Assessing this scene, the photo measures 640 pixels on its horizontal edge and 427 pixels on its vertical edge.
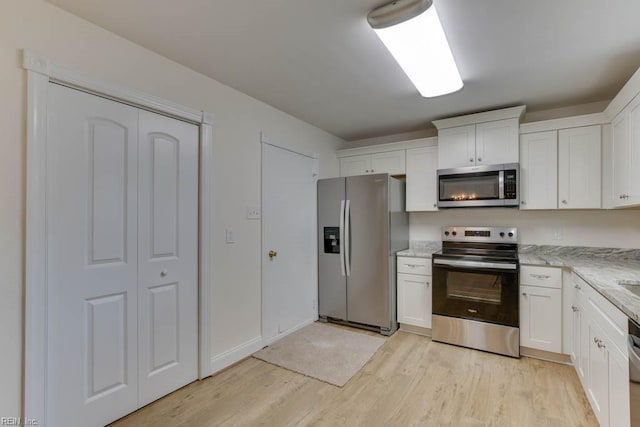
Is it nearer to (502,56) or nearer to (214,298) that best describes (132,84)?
(214,298)

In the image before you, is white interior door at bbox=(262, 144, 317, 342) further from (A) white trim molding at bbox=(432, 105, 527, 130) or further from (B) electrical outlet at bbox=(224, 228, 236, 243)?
(A) white trim molding at bbox=(432, 105, 527, 130)

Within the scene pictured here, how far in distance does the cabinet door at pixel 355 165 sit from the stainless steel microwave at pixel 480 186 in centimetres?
97

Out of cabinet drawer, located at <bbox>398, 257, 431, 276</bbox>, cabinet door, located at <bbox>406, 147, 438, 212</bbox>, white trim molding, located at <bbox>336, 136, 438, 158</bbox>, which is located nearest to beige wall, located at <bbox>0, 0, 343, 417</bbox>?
white trim molding, located at <bbox>336, 136, 438, 158</bbox>

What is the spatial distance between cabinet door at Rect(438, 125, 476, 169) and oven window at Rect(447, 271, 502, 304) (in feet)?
Answer: 3.86

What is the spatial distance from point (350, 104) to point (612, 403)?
9.20 ft

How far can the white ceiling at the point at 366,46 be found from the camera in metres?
1.62

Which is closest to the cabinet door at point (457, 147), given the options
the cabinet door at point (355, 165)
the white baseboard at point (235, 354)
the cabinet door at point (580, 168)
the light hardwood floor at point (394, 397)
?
the cabinet door at point (580, 168)

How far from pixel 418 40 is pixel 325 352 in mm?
2645

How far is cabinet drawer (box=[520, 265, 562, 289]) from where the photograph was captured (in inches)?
102

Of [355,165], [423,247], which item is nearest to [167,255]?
[355,165]

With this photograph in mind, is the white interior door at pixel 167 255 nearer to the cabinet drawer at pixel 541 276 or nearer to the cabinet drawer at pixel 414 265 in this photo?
the cabinet drawer at pixel 414 265

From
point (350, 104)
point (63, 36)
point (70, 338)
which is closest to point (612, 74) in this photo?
point (350, 104)

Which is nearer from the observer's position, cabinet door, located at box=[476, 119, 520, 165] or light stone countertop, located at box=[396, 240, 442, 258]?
cabinet door, located at box=[476, 119, 520, 165]

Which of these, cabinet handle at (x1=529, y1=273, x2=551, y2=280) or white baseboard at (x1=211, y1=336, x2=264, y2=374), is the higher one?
cabinet handle at (x1=529, y1=273, x2=551, y2=280)
